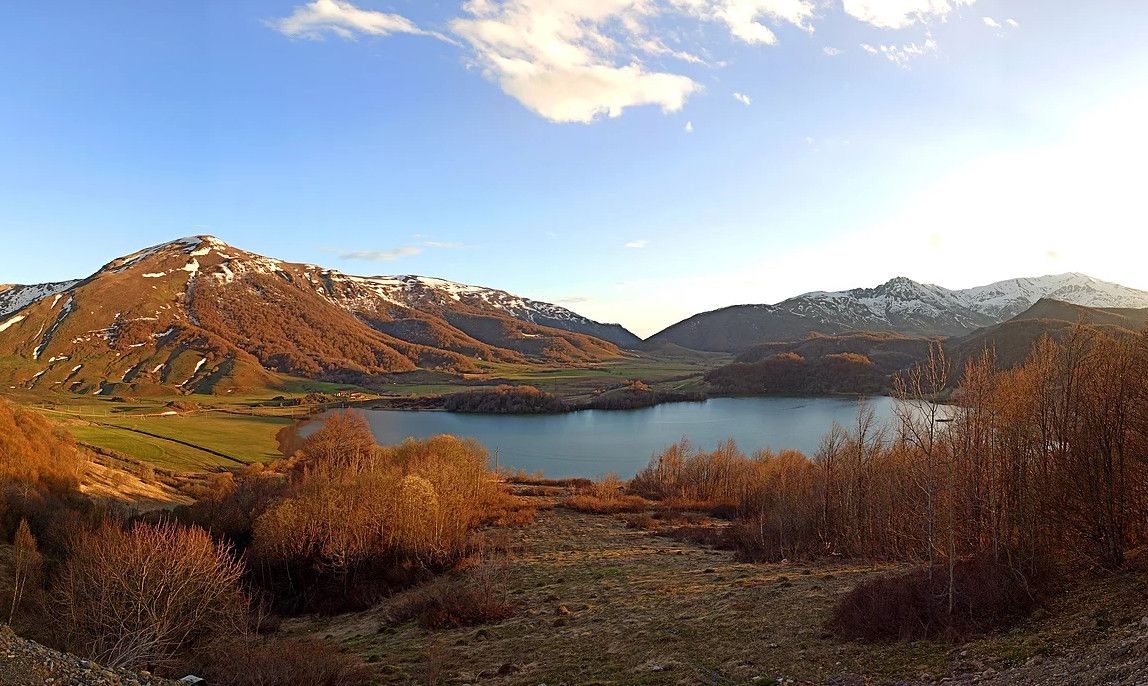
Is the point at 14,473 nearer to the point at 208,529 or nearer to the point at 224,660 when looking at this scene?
the point at 208,529

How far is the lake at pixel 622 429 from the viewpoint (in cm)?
7775

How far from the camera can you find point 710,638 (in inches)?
583

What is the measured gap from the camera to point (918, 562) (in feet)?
56.6

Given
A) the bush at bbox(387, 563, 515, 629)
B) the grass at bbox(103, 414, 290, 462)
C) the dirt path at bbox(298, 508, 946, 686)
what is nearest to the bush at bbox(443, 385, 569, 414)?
the grass at bbox(103, 414, 290, 462)

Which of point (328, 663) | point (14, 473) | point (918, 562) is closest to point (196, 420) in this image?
point (14, 473)

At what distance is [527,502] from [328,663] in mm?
33733

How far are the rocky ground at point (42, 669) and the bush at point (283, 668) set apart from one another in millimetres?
4307

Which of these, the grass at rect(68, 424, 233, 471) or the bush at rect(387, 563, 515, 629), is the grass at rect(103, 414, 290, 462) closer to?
the grass at rect(68, 424, 233, 471)

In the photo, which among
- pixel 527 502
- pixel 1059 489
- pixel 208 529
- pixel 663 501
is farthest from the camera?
pixel 663 501

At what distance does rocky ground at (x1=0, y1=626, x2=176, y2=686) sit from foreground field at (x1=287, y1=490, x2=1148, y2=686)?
23.0 feet

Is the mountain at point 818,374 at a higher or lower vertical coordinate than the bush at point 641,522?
higher

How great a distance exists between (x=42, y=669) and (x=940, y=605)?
1587 cm

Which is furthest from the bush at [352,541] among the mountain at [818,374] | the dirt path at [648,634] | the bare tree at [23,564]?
the mountain at [818,374]

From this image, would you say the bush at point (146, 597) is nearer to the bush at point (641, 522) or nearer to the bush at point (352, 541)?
the bush at point (352, 541)
